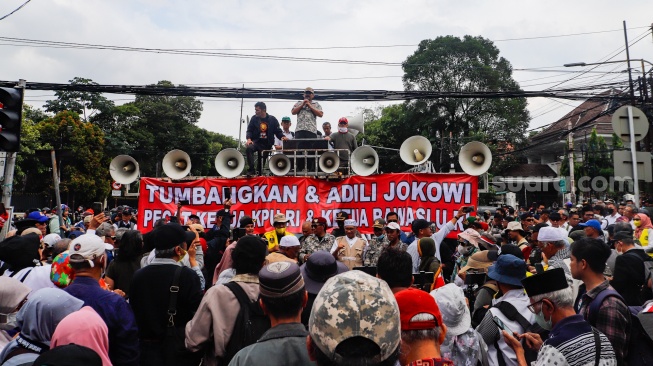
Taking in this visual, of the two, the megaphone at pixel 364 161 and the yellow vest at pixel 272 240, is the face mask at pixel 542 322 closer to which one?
the yellow vest at pixel 272 240

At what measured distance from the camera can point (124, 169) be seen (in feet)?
36.6

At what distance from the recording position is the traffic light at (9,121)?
21.9 ft

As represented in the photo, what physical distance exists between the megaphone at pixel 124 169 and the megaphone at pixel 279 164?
311cm

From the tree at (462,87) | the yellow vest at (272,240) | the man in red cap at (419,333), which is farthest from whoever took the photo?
the tree at (462,87)

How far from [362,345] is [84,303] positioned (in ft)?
7.62

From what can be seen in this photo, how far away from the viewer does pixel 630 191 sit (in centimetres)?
2705

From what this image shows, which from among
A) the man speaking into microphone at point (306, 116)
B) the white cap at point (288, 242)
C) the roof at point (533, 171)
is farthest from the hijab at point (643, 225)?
the roof at point (533, 171)

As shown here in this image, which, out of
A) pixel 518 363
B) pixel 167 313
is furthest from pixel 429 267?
pixel 167 313

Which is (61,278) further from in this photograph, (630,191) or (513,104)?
(513,104)

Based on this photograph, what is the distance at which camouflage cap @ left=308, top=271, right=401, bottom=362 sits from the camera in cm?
165

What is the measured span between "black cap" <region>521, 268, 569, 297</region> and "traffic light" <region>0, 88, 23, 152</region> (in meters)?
6.53

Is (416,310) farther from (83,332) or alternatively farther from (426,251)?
(426,251)

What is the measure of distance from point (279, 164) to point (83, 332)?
7747 millimetres

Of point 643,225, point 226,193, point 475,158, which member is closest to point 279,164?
point 226,193
